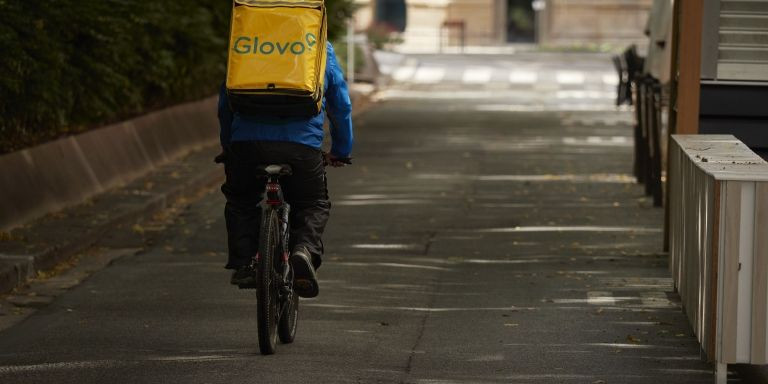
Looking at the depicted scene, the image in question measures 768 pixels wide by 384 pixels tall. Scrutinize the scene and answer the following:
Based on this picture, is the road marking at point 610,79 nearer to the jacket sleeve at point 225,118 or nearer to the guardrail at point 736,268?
the jacket sleeve at point 225,118

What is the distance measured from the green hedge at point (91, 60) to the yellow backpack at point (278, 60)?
16.3ft

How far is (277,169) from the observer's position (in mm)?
8273

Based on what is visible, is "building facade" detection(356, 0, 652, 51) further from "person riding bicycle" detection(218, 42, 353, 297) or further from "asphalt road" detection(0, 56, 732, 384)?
"person riding bicycle" detection(218, 42, 353, 297)

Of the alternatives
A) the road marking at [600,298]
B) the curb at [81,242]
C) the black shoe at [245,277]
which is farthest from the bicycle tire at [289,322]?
the curb at [81,242]

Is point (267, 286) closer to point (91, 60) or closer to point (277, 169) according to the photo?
point (277, 169)

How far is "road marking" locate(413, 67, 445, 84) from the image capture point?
4244 cm

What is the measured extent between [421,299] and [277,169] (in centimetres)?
234

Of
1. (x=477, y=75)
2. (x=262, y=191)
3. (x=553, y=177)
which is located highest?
(x=262, y=191)

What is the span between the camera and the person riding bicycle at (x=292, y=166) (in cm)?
840

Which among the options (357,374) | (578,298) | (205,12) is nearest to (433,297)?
(578,298)

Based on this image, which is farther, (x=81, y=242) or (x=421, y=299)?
(x=81, y=242)

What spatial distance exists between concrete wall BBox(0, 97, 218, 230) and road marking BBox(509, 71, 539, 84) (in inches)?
849

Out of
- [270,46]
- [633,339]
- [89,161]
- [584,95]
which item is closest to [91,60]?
[89,161]

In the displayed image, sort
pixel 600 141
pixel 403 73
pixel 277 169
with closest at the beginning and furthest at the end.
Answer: pixel 277 169, pixel 600 141, pixel 403 73
